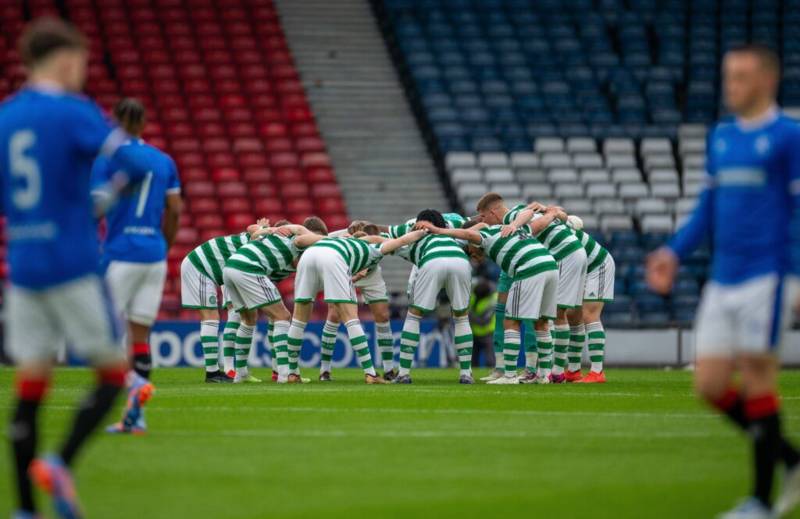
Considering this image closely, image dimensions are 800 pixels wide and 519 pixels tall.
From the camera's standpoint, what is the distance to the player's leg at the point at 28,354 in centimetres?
636

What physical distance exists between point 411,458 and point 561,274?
9298 mm

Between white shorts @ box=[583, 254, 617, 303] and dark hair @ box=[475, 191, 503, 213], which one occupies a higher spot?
dark hair @ box=[475, 191, 503, 213]

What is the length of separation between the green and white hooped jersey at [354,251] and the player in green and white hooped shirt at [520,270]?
0.87 meters

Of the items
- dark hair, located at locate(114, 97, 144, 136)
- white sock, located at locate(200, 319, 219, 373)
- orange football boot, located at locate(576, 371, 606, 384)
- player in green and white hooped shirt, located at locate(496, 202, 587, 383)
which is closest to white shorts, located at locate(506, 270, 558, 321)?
player in green and white hooped shirt, located at locate(496, 202, 587, 383)

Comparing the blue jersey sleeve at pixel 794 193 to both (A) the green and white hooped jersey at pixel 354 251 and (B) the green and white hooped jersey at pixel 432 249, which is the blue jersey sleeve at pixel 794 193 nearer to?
(B) the green and white hooped jersey at pixel 432 249

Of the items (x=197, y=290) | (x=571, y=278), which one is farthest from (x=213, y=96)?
(x=571, y=278)

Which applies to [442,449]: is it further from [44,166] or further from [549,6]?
[549,6]

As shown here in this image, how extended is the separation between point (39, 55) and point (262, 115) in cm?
2465

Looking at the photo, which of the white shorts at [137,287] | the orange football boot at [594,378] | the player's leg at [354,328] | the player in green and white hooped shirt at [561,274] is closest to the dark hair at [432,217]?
the player in green and white hooped shirt at [561,274]

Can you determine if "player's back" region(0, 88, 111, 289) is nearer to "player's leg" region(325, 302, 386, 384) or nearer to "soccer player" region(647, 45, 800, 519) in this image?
"soccer player" region(647, 45, 800, 519)

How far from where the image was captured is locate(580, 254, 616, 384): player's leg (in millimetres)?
17812

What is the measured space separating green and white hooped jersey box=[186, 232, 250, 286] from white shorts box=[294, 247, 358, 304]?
1.72 m

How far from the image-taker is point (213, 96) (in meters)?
31.1

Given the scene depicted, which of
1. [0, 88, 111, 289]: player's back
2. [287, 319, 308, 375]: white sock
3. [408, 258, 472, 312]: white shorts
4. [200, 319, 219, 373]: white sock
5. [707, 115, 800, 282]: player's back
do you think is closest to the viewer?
[0, 88, 111, 289]: player's back
